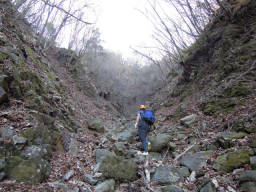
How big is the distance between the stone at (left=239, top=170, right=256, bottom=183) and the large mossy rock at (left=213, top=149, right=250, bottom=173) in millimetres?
439

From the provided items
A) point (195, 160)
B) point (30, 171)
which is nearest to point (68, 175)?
point (30, 171)

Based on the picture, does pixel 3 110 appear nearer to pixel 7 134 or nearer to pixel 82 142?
pixel 7 134

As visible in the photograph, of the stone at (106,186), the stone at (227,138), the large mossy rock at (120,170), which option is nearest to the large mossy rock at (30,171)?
the stone at (106,186)

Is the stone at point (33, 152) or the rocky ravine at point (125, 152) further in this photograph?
the stone at point (33, 152)

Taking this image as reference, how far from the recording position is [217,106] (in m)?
7.12

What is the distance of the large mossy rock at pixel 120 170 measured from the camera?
4.29 meters

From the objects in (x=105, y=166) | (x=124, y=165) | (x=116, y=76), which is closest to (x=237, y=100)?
(x=124, y=165)

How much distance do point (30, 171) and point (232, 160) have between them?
4.29 m

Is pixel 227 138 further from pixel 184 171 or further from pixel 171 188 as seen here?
pixel 171 188

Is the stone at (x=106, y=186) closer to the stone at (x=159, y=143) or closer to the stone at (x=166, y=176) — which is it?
the stone at (x=166, y=176)

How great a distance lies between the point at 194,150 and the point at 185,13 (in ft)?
37.4

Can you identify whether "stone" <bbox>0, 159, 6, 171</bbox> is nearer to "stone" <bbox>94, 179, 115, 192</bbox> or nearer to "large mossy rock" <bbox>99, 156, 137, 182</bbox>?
"stone" <bbox>94, 179, 115, 192</bbox>

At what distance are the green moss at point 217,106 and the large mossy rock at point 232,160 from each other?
9.64 ft

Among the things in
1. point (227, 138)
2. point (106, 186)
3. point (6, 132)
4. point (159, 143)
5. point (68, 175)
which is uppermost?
point (6, 132)
